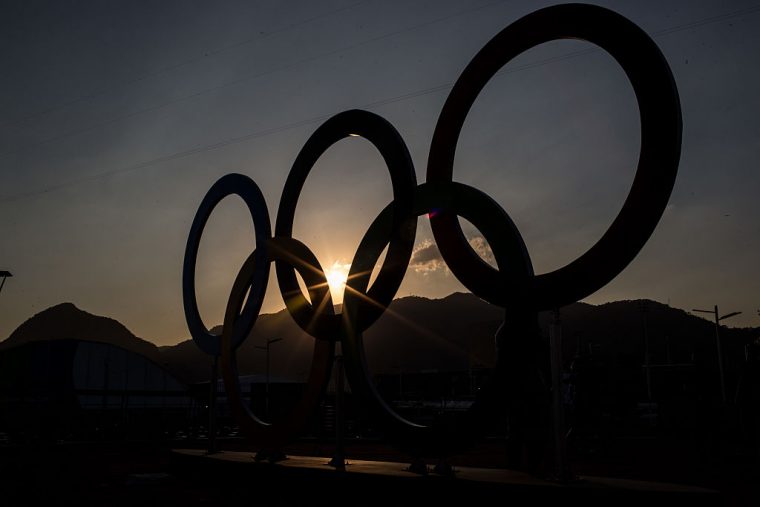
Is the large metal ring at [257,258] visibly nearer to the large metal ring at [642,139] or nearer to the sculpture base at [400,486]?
the sculpture base at [400,486]

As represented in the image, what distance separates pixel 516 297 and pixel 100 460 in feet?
64.7

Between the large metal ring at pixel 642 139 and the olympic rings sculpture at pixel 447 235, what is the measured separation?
2cm

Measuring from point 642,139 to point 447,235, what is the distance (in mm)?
3573

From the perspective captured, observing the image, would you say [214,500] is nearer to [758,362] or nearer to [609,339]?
[758,362]

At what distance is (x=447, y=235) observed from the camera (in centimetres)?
1150

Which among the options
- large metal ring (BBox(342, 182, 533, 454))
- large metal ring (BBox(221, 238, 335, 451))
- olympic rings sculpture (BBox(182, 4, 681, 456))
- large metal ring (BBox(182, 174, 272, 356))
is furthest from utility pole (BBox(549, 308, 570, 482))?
large metal ring (BBox(182, 174, 272, 356))

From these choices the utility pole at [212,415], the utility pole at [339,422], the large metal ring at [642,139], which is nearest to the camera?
the large metal ring at [642,139]

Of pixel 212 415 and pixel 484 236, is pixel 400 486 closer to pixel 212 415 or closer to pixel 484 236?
pixel 484 236

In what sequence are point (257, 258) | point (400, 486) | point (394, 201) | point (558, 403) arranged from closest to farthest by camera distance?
point (558, 403), point (400, 486), point (394, 201), point (257, 258)

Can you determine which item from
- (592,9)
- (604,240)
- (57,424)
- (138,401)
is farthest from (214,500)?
(138,401)

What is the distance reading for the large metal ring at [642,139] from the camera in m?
8.83

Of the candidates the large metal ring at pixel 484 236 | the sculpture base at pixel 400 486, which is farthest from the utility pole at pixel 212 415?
the large metal ring at pixel 484 236

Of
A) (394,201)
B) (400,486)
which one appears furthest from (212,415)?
(394,201)

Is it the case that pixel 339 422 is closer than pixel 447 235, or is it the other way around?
pixel 447 235
